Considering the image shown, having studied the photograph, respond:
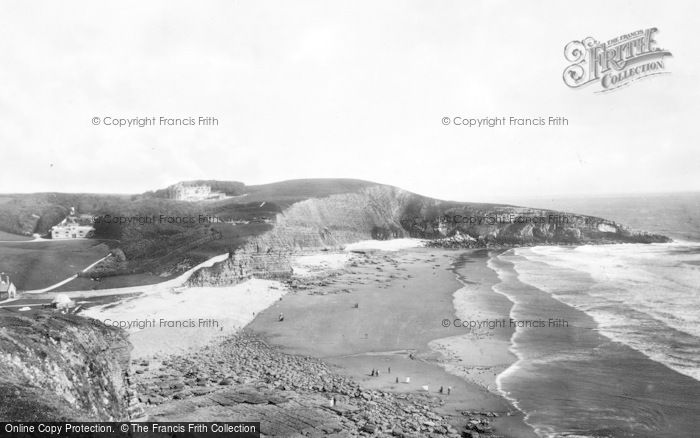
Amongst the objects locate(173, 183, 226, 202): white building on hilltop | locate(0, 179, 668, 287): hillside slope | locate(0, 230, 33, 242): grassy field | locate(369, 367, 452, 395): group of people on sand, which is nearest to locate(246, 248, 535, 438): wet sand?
locate(369, 367, 452, 395): group of people on sand

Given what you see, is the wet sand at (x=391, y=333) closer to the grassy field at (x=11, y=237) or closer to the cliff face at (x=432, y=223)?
the grassy field at (x=11, y=237)

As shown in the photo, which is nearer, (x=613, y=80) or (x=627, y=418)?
(x=627, y=418)

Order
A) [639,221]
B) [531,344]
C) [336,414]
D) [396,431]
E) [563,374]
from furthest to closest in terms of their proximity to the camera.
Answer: [639,221] → [531,344] → [563,374] → [336,414] → [396,431]

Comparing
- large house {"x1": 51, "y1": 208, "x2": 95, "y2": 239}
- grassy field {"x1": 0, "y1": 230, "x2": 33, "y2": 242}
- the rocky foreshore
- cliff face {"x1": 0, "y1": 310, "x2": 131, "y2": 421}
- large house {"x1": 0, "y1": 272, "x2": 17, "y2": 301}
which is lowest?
the rocky foreshore

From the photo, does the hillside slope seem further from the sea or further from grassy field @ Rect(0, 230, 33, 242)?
the sea

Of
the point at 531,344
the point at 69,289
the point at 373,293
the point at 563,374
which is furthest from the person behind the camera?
the point at 373,293

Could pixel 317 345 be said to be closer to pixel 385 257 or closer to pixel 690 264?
pixel 385 257

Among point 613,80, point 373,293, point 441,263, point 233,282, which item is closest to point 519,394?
point 373,293
